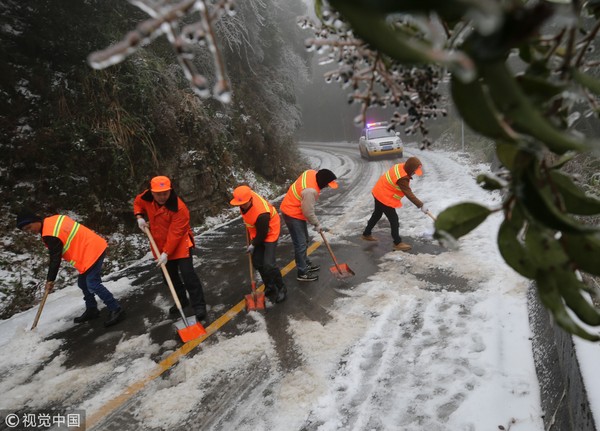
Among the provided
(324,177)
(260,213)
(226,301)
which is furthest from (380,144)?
(226,301)

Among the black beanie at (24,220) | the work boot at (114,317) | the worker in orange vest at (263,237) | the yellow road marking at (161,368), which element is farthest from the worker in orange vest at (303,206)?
the black beanie at (24,220)

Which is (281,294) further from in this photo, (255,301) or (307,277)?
(307,277)

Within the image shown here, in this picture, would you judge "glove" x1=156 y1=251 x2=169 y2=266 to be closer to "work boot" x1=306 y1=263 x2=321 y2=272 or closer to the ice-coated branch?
"work boot" x1=306 y1=263 x2=321 y2=272

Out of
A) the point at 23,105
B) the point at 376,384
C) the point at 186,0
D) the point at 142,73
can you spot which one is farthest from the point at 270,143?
the point at 186,0

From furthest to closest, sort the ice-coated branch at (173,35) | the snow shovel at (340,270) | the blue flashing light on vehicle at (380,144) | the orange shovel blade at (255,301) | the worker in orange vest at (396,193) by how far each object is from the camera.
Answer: the blue flashing light on vehicle at (380,144)
the worker in orange vest at (396,193)
the snow shovel at (340,270)
the orange shovel blade at (255,301)
the ice-coated branch at (173,35)

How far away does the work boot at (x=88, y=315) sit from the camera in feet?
14.8

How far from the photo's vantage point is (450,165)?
43.3 feet

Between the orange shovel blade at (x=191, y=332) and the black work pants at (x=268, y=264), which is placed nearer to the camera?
the orange shovel blade at (x=191, y=332)

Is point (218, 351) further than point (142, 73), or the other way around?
point (142, 73)

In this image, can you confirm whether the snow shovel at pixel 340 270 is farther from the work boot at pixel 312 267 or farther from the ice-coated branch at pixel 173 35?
the ice-coated branch at pixel 173 35

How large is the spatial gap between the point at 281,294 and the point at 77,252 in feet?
8.46

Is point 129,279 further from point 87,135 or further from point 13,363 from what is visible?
point 87,135

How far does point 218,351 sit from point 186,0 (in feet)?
11.7

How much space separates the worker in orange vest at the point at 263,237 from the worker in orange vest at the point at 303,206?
0.38m
